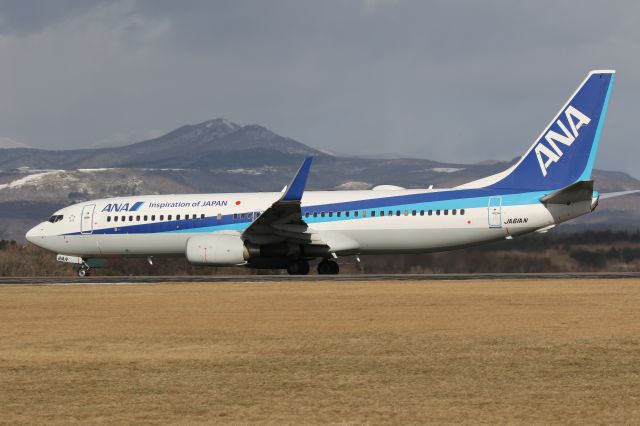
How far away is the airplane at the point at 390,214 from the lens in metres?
41.5

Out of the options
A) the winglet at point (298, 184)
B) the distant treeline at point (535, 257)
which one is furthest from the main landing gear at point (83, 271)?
the winglet at point (298, 184)

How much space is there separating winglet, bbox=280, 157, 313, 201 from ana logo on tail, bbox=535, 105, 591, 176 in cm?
908

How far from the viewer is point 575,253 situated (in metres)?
44.9

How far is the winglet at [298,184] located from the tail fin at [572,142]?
7.75 metres

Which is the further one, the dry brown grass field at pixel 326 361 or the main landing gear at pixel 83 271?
the main landing gear at pixel 83 271

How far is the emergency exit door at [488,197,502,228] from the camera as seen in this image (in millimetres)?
41625

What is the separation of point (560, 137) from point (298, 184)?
33.9 feet

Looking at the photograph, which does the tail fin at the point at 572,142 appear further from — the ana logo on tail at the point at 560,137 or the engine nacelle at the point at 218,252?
the engine nacelle at the point at 218,252

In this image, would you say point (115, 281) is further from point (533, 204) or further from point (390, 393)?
point (390, 393)

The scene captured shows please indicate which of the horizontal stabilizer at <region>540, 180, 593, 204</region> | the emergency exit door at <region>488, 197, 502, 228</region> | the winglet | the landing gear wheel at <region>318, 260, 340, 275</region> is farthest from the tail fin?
the landing gear wheel at <region>318, 260, 340, 275</region>

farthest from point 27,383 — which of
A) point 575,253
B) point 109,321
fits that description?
point 575,253

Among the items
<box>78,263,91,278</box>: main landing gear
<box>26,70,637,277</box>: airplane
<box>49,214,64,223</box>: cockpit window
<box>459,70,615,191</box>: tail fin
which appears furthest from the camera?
<box>49,214,64,223</box>: cockpit window

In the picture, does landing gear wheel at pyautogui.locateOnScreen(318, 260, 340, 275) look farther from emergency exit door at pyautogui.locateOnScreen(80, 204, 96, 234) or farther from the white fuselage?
emergency exit door at pyautogui.locateOnScreen(80, 204, 96, 234)

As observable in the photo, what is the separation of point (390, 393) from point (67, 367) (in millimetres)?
5151
